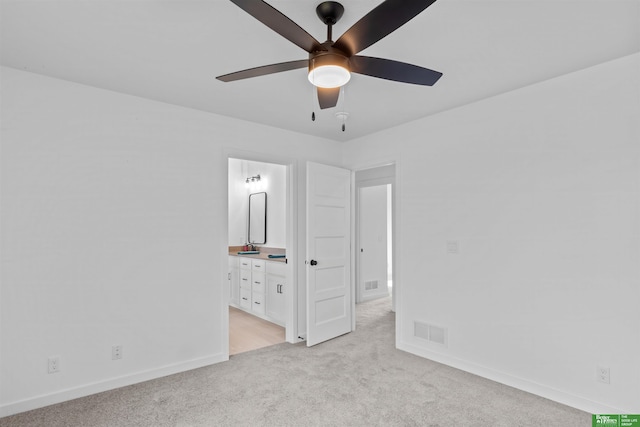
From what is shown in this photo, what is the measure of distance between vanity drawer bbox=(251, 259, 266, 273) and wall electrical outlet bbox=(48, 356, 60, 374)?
2.58 meters

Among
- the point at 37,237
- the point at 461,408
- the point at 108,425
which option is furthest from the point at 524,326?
the point at 37,237

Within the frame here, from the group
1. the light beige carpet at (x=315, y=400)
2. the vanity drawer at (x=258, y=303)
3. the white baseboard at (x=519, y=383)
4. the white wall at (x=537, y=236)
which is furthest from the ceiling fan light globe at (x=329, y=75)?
the vanity drawer at (x=258, y=303)

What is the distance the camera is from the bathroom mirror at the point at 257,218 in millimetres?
5855

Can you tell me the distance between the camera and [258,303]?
4.99 metres

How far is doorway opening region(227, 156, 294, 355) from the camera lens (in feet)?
13.6

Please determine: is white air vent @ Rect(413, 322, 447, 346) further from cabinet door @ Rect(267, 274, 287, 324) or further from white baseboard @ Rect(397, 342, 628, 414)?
cabinet door @ Rect(267, 274, 287, 324)

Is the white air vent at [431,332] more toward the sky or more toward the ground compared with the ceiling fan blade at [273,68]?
more toward the ground

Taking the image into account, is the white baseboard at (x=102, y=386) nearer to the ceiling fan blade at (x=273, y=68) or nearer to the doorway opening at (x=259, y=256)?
the doorway opening at (x=259, y=256)

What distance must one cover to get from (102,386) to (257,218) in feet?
11.7

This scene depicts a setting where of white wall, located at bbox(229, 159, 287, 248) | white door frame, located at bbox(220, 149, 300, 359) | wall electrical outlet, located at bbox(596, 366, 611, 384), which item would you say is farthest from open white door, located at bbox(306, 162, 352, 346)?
wall electrical outlet, located at bbox(596, 366, 611, 384)

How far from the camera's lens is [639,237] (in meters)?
2.30

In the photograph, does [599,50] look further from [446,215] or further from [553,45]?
[446,215]

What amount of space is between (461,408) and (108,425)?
8.21 feet

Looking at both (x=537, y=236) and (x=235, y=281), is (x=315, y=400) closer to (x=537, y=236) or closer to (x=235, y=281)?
(x=537, y=236)
